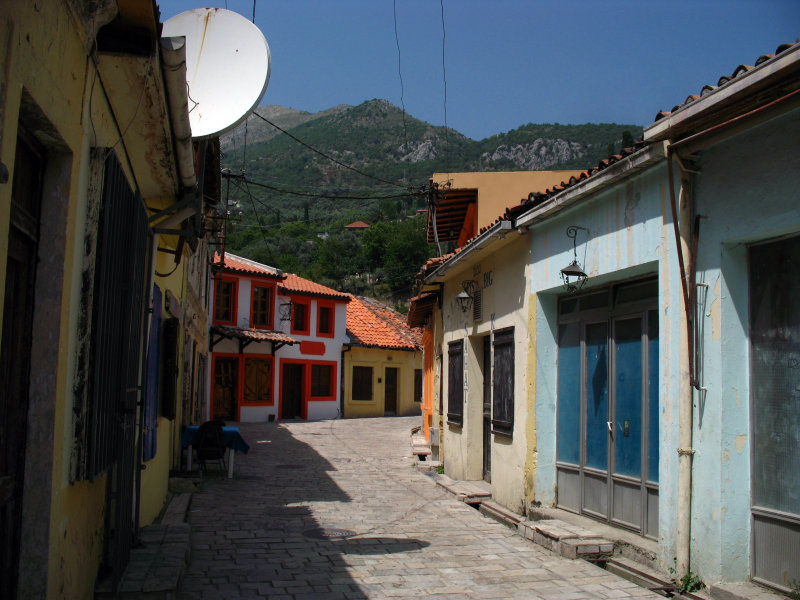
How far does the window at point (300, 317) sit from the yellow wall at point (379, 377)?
233cm

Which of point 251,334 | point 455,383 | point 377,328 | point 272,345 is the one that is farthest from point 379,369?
point 455,383

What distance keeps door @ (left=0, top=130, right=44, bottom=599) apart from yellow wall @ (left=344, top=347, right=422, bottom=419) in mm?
26182

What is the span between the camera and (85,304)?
151 inches

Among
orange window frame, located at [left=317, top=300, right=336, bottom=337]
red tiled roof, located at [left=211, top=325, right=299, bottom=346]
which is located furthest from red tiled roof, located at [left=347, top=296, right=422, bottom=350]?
red tiled roof, located at [left=211, top=325, right=299, bottom=346]

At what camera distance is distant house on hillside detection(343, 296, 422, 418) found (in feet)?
97.8

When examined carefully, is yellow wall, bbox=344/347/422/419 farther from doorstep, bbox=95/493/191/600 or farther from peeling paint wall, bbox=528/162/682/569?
doorstep, bbox=95/493/191/600

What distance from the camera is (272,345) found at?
86.3 ft

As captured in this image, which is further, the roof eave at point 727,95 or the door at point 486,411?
the door at point 486,411

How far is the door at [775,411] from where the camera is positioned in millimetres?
4797

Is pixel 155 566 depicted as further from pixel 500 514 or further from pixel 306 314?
pixel 306 314

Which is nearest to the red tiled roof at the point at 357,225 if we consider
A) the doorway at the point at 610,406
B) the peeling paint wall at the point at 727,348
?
the doorway at the point at 610,406

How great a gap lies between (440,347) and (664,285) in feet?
27.8

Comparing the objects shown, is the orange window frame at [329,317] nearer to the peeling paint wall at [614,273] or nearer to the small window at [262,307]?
the small window at [262,307]

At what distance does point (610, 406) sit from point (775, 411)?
226 centimetres
